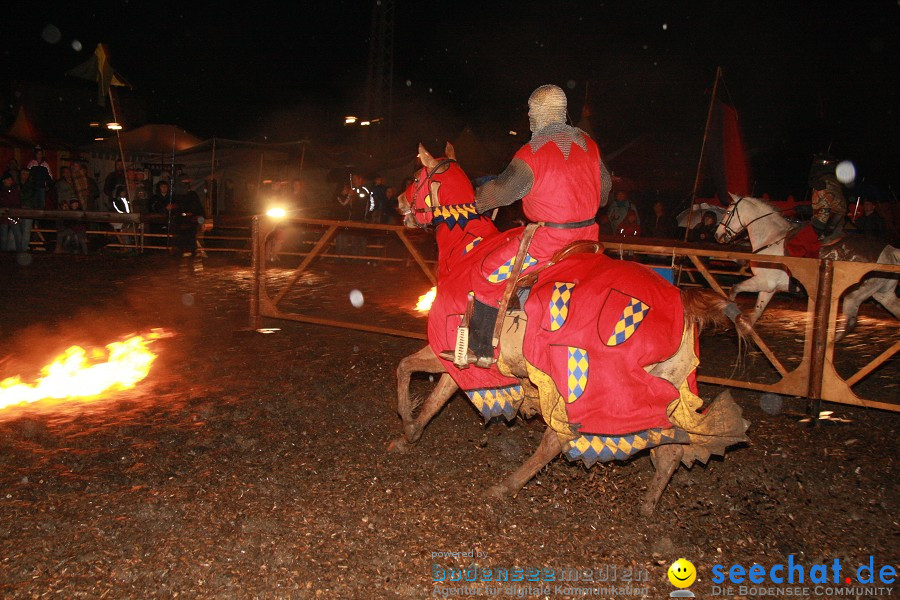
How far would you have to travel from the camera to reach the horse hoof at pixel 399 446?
16.2 ft

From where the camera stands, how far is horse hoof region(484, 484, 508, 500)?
13.9 ft

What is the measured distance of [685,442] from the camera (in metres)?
3.73

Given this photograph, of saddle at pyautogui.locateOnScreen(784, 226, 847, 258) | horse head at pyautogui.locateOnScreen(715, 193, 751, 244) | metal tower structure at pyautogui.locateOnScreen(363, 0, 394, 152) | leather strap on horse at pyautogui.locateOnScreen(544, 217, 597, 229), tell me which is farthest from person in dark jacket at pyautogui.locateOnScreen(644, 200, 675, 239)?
metal tower structure at pyautogui.locateOnScreen(363, 0, 394, 152)

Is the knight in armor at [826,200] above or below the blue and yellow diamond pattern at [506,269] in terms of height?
above

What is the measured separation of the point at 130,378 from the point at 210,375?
77 centimetres

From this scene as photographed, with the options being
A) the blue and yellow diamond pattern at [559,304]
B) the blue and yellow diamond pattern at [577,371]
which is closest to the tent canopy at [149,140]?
the blue and yellow diamond pattern at [559,304]

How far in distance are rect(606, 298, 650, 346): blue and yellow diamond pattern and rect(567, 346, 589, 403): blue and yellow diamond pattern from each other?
0.54 ft

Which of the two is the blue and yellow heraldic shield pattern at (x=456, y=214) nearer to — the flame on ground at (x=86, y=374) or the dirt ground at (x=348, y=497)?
the dirt ground at (x=348, y=497)

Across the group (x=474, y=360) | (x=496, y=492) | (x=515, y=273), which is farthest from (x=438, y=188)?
(x=496, y=492)

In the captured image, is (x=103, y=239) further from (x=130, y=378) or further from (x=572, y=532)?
(x=572, y=532)

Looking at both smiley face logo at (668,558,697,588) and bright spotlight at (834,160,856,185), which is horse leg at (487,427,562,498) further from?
bright spotlight at (834,160,856,185)

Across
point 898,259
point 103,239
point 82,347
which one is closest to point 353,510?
point 82,347

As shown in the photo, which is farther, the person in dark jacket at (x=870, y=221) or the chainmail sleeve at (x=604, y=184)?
the person in dark jacket at (x=870, y=221)

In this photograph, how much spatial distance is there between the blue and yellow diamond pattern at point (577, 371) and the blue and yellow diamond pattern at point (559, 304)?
6.6 inches
